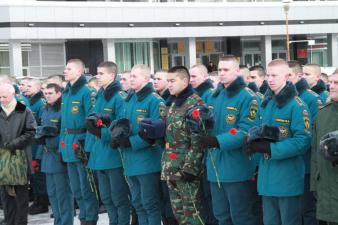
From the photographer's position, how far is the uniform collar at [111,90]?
8320 mm

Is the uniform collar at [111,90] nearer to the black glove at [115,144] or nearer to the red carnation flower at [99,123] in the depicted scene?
A: the red carnation flower at [99,123]

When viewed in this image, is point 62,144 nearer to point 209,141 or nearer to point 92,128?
point 92,128

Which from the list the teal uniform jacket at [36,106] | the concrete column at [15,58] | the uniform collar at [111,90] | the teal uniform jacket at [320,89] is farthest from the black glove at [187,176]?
the concrete column at [15,58]

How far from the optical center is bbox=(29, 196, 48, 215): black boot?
10.7 m

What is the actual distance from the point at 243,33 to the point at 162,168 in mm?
35370

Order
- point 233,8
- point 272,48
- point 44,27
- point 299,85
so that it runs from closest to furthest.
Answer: point 299,85, point 44,27, point 233,8, point 272,48

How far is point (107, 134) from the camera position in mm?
7938

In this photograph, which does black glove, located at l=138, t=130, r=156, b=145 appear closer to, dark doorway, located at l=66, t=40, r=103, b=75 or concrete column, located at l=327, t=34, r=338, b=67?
dark doorway, located at l=66, t=40, r=103, b=75

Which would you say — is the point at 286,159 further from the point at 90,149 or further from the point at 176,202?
the point at 90,149

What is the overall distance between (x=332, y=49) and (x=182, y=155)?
134ft

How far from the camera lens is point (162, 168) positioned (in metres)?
7.26

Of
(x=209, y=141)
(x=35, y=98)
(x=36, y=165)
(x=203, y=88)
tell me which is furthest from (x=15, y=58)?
(x=209, y=141)

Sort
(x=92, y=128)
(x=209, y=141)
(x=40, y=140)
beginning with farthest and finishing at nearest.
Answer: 1. (x=40, y=140)
2. (x=92, y=128)
3. (x=209, y=141)

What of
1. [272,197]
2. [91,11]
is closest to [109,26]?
[91,11]
